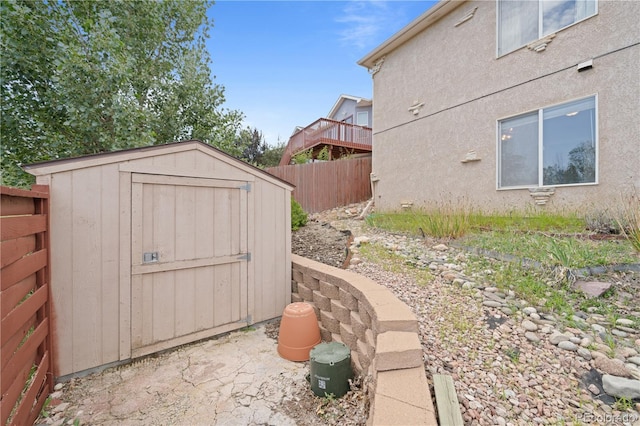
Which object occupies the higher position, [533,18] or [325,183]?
[533,18]

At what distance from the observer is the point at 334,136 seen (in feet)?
41.7

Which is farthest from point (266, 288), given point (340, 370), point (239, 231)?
point (340, 370)

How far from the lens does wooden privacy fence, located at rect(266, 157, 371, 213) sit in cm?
1012

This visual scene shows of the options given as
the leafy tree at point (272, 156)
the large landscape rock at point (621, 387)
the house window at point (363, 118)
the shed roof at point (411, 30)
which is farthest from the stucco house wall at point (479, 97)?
the leafy tree at point (272, 156)

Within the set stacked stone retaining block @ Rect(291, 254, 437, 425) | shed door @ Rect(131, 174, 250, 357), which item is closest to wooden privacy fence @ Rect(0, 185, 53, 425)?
shed door @ Rect(131, 174, 250, 357)

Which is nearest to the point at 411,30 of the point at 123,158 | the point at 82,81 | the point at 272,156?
the point at 82,81

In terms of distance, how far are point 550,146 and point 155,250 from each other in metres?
6.58

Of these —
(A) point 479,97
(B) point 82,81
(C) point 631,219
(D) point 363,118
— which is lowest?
(C) point 631,219

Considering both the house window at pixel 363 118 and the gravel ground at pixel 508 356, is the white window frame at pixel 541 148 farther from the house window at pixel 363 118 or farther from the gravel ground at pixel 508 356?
the house window at pixel 363 118

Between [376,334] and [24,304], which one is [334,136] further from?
[24,304]

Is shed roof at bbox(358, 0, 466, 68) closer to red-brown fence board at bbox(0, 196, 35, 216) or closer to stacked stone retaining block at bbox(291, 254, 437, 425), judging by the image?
stacked stone retaining block at bbox(291, 254, 437, 425)

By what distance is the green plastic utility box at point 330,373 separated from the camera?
223cm

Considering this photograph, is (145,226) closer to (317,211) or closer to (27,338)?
(27,338)

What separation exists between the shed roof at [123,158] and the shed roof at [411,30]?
A: 260 inches
